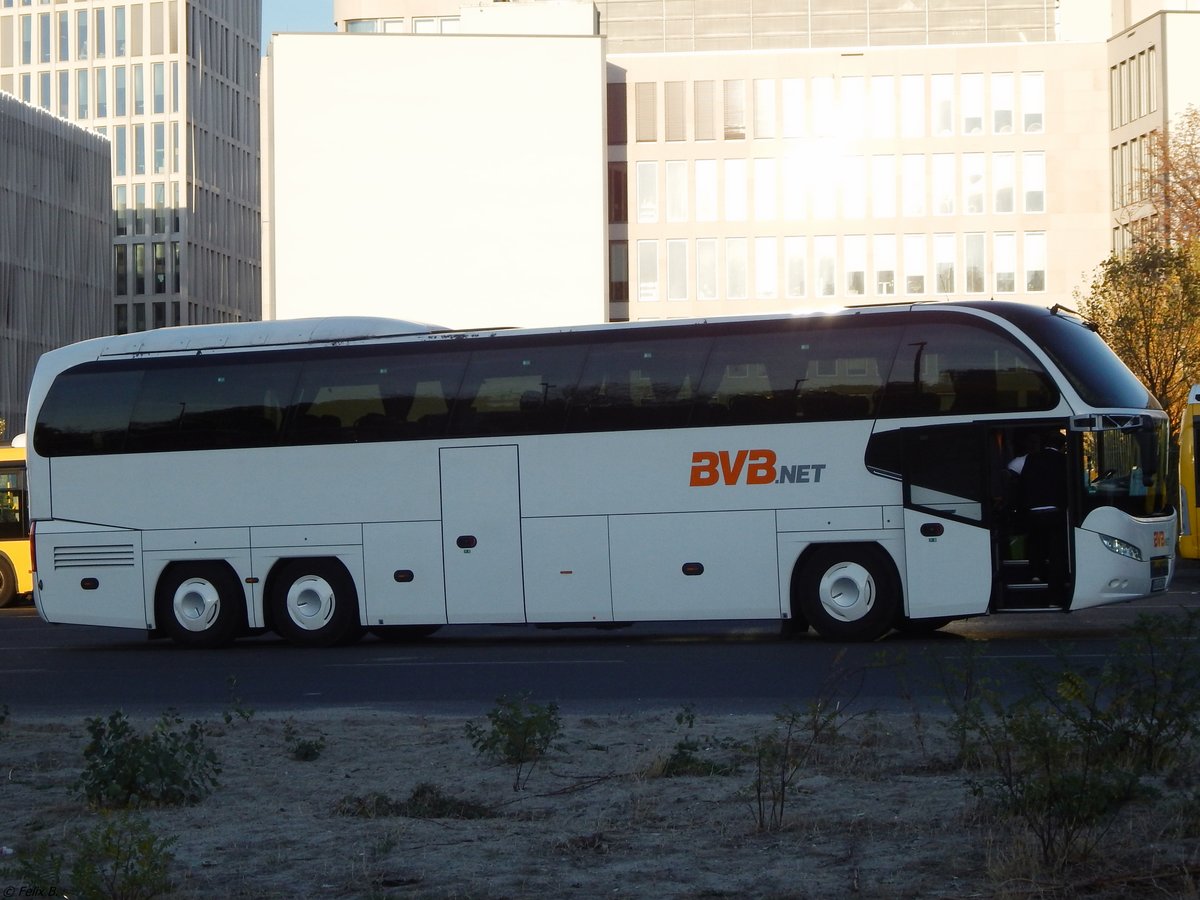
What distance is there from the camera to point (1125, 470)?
17688mm

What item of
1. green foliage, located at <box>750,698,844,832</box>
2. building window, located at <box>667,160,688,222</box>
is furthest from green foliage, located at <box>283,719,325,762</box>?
building window, located at <box>667,160,688,222</box>

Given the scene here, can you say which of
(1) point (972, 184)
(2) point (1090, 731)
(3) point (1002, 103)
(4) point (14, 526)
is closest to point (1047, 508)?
(2) point (1090, 731)

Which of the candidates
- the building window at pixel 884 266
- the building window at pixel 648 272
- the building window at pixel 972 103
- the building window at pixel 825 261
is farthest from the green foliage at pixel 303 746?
the building window at pixel 972 103

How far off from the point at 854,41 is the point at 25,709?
74.3m

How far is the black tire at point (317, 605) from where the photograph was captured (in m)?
19.9

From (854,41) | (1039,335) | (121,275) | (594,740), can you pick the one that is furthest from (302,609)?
(121,275)

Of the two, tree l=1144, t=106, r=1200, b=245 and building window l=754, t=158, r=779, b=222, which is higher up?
building window l=754, t=158, r=779, b=222

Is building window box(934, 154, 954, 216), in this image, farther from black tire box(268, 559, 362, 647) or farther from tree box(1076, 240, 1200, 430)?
black tire box(268, 559, 362, 647)

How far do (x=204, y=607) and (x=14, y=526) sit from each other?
12215 millimetres

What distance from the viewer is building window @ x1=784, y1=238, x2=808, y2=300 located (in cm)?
7025

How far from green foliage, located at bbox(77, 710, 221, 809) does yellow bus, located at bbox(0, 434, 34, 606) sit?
2323 centimetres

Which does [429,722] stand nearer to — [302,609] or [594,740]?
[594,740]

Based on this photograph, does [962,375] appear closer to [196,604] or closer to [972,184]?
[196,604]

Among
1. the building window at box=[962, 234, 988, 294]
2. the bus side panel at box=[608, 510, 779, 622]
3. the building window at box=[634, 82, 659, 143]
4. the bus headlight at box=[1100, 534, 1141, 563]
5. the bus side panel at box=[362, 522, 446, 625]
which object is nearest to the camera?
the bus headlight at box=[1100, 534, 1141, 563]
